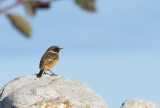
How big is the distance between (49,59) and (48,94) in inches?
145

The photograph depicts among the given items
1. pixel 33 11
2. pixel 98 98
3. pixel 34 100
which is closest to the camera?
pixel 33 11

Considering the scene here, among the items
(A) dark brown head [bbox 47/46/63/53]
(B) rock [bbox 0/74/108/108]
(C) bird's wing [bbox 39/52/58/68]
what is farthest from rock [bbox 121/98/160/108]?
(A) dark brown head [bbox 47/46/63/53]

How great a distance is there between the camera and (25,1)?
1985 millimetres

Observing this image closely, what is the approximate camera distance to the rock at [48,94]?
12.5 metres

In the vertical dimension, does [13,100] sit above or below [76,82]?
below

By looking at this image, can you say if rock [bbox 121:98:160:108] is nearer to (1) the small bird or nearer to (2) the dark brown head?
(1) the small bird

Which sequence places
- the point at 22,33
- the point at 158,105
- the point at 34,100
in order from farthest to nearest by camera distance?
the point at 158,105 < the point at 34,100 < the point at 22,33

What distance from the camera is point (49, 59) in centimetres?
1614

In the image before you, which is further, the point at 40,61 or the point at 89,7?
the point at 40,61

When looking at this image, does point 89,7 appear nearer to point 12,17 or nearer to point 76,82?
point 12,17

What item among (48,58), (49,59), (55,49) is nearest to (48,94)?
(49,59)

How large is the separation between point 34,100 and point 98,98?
8.08 ft

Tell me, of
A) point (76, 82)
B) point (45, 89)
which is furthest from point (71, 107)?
point (76, 82)

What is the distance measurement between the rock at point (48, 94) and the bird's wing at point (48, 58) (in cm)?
115
